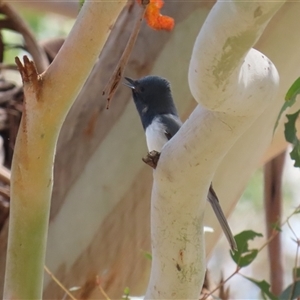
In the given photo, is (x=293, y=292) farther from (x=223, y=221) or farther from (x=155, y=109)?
(x=155, y=109)

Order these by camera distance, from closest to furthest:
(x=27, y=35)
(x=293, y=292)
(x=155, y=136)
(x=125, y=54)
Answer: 1. (x=125, y=54)
2. (x=293, y=292)
3. (x=155, y=136)
4. (x=27, y=35)

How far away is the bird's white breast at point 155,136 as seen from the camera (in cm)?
66

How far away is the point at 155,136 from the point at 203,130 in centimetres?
37

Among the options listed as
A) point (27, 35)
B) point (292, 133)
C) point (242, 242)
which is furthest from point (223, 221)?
point (27, 35)

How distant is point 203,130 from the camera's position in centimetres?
31

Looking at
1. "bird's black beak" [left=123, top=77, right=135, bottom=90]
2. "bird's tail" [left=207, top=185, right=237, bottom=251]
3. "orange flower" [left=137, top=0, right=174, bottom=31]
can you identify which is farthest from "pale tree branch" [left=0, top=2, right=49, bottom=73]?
"orange flower" [left=137, top=0, right=174, bottom=31]

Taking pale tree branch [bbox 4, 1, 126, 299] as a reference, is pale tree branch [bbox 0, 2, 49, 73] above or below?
below

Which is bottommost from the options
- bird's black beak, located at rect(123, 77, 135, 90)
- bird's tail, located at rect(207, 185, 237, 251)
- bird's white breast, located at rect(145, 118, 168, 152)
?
bird's tail, located at rect(207, 185, 237, 251)

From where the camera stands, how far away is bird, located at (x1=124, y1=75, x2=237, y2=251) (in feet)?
2.27

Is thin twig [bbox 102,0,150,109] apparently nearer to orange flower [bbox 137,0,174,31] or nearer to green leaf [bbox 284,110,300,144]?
orange flower [bbox 137,0,174,31]

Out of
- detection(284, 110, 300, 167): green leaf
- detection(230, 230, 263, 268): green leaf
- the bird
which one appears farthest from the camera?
the bird

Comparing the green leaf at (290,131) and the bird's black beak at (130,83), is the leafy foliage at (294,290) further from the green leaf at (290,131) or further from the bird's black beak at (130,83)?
the bird's black beak at (130,83)

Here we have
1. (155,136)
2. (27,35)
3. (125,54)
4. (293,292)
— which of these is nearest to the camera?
(125,54)

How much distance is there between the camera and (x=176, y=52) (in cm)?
73
